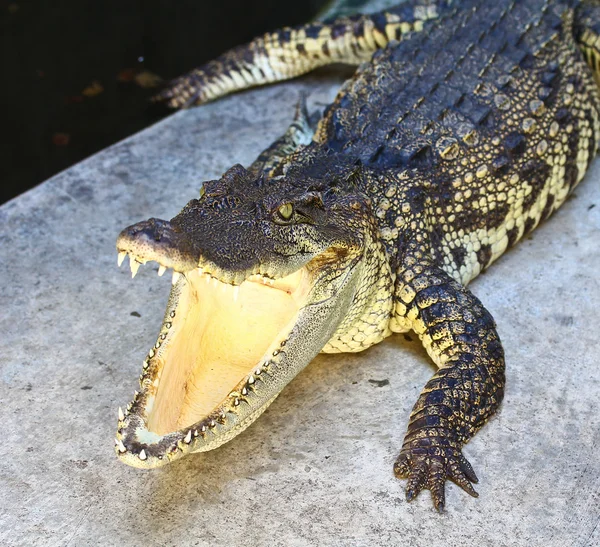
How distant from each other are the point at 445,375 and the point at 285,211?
0.94m

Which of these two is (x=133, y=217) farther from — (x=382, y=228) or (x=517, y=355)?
(x=517, y=355)

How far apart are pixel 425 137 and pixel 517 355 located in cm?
106

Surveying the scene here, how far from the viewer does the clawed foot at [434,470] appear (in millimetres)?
2986

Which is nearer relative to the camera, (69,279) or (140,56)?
(69,279)

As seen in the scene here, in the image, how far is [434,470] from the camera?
9.97 feet

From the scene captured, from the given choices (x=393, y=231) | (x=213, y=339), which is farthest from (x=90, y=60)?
(x=213, y=339)

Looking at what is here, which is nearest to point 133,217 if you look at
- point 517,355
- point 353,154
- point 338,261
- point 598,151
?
point 353,154

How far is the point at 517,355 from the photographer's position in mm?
3625

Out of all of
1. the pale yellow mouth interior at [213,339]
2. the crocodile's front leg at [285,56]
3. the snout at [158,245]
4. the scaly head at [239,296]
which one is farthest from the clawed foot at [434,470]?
the crocodile's front leg at [285,56]

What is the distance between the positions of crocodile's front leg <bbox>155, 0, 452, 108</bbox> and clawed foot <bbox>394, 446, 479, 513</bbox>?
3194mm

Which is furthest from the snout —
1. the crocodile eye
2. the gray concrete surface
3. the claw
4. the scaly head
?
the claw

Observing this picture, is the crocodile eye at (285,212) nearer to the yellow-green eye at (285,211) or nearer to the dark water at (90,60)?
the yellow-green eye at (285,211)

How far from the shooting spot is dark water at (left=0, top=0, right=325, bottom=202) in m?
5.80

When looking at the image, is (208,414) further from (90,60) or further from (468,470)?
(90,60)
